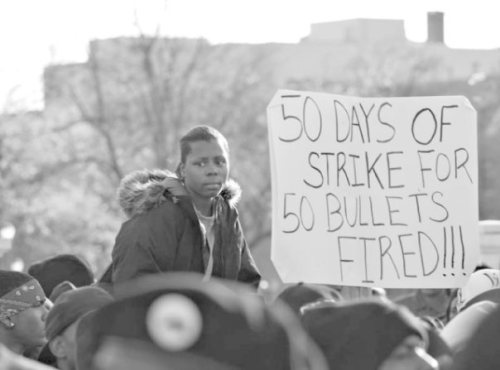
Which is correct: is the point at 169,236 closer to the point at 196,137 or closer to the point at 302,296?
the point at 196,137

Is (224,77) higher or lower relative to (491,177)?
higher

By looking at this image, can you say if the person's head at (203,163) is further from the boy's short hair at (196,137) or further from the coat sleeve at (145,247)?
the coat sleeve at (145,247)

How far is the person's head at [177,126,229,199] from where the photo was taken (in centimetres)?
616

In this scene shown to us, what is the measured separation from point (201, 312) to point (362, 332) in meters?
0.75

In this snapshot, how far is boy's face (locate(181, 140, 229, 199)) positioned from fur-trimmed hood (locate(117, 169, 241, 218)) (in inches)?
2.2

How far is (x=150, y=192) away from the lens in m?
6.23

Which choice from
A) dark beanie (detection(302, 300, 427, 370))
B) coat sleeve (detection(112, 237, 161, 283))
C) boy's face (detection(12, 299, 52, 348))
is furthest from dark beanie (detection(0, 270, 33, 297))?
dark beanie (detection(302, 300, 427, 370))

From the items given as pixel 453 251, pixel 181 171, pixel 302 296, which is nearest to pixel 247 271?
pixel 181 171

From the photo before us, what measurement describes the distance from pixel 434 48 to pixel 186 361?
66.2 meters

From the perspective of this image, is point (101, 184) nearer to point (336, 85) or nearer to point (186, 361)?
point (336, 85)

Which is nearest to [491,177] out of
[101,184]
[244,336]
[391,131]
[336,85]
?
[336,85]

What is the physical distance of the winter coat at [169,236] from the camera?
19.8 ft

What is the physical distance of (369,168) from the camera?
7043 millimetres

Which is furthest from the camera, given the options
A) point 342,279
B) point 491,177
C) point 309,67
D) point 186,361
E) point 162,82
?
point 309,67
